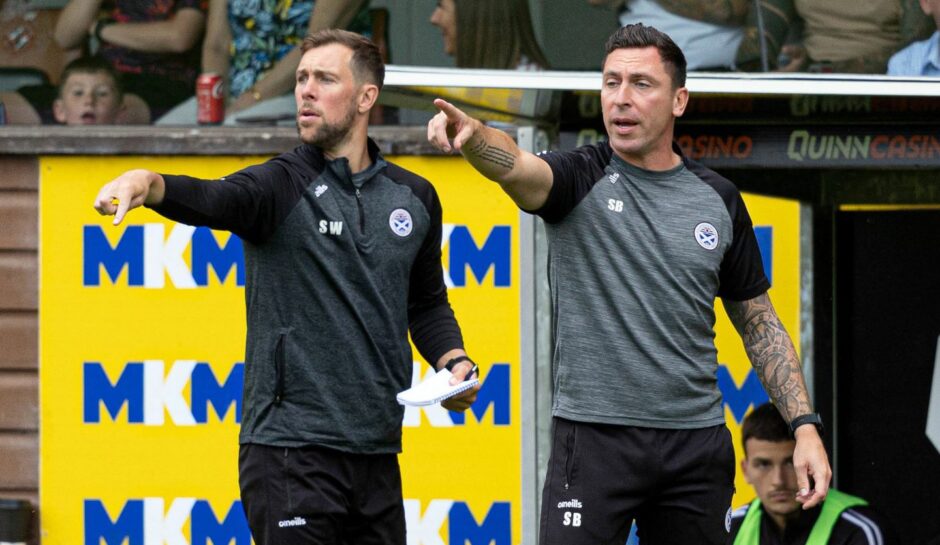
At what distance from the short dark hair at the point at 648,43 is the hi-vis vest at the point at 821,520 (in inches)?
74.5

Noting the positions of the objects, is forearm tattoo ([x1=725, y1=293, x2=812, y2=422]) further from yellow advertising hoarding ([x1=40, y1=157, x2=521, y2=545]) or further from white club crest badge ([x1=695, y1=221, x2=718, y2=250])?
yellow advertising hoarding ([x1=40, y1=157, x2=521, y2=545])

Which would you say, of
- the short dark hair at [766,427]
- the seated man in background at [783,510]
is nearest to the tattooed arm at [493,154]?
the seated man in background at [783,510]

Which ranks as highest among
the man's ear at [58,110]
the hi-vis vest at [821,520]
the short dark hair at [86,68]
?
the short dark hair at [86,68]

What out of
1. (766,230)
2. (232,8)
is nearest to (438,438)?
(766,230)

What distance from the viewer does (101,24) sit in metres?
6.50

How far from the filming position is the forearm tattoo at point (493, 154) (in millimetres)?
3344

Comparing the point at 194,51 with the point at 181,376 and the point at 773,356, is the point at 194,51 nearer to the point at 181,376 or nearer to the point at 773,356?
the point at 181,376

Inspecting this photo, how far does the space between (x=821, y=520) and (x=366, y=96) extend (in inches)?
86.7

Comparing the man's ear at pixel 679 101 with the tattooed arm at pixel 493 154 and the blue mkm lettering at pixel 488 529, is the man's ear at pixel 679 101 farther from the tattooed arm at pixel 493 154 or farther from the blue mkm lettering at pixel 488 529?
the blue mkm lettering at pixel 488 529

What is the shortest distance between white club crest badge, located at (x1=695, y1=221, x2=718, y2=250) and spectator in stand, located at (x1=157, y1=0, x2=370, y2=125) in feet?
9.64

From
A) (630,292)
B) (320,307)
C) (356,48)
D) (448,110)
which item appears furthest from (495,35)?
(448,110)

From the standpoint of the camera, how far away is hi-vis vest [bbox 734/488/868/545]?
5.10 m

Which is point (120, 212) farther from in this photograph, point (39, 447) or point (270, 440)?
point (39, 447)

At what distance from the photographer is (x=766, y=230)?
607cm
